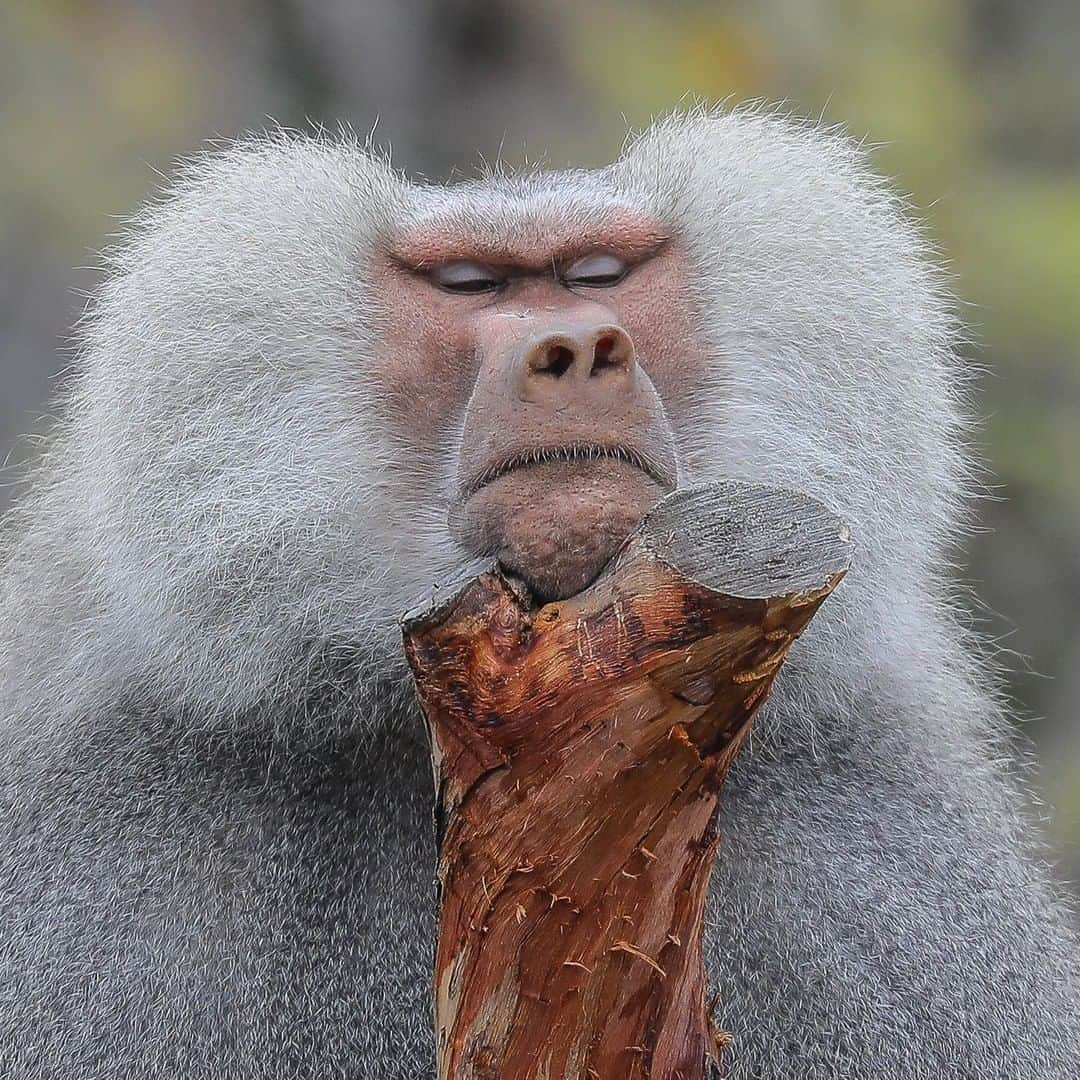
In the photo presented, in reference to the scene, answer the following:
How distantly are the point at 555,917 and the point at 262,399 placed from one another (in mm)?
1085

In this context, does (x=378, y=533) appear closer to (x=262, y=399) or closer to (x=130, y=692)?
(x=262, y=399)

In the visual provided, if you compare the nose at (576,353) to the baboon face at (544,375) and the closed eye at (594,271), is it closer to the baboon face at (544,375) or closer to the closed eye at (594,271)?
the baboon face at (544,375)

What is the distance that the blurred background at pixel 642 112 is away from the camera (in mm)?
7363

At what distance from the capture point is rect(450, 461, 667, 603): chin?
2.30 meters

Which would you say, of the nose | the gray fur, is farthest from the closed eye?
the nose

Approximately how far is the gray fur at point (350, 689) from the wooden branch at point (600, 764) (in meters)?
0.62

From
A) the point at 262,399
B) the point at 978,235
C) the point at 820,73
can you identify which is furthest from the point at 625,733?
the point at 820,73

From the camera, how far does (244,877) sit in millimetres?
2662

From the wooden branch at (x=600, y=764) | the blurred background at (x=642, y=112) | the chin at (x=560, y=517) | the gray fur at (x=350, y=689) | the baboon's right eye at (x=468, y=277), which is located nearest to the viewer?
the wooden branch at (x=600, y=764)

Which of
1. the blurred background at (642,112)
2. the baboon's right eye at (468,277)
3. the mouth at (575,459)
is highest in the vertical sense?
the baboon's right eye at (468,277)

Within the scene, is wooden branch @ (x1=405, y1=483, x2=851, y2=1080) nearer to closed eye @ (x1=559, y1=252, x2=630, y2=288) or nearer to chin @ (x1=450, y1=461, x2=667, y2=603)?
chin @ (x1=450, y1=461, x2=667, y2=603)

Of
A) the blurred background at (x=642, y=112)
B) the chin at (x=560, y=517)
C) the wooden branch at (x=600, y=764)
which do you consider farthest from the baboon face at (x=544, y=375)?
the blurred background at (x=642, y=112)

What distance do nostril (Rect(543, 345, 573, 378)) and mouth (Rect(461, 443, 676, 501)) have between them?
0.37 ft

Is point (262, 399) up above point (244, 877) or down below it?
above
